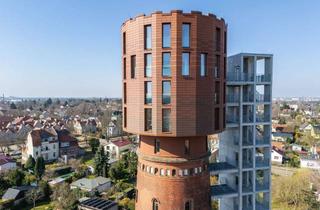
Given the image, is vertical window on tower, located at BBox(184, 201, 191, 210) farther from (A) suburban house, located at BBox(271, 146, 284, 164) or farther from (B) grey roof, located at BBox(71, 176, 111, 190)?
(A) suburban house, located at BBox(271, 146, 284, 164)

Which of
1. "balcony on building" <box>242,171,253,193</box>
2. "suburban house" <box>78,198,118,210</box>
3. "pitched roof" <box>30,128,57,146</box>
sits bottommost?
"suburban house" <box>78,198,118,210</box>

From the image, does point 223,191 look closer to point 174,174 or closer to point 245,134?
point 245,134

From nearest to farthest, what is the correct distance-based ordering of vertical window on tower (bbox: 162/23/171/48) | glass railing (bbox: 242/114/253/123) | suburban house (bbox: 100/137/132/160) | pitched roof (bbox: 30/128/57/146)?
vertical window on tower (bbox: 162/23/171/48), glass railing (bbox: 242/114/253/123), pitched roof (bbox: 30/128/57/146), suburban house (bbox: 100/137/132/160)

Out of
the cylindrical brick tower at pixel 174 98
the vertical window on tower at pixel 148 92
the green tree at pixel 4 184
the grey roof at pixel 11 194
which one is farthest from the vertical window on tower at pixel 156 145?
the green tree at pixel 4 184

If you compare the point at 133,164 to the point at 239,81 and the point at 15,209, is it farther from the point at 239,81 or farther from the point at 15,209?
the point at 239,81

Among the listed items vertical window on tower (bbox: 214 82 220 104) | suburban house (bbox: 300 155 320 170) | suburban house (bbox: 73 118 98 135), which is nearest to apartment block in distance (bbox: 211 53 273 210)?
vertical window on tower (bbox: 214 82 220 104)

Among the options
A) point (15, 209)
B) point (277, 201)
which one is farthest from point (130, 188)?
point (277, 201)
